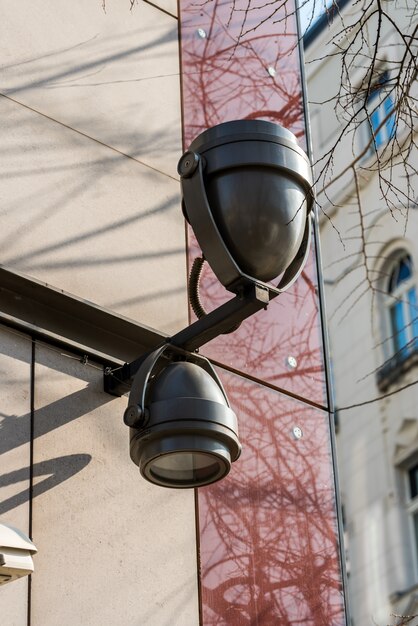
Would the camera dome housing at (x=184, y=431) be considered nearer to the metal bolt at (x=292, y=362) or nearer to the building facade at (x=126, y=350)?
the building facade at (x=126, y=350)

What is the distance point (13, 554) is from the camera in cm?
343

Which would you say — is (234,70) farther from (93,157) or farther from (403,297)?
(403,297)

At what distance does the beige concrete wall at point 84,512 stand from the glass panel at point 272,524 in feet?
0.64

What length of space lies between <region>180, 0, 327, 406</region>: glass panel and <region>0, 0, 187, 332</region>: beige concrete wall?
0.71 feet

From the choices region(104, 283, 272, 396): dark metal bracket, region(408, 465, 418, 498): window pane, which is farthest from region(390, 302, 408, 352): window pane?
region(104, 283, 272, 396): dark metal bracket

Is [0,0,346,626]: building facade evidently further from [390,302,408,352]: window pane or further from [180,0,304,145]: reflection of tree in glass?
[390,302,408,352]: window pane

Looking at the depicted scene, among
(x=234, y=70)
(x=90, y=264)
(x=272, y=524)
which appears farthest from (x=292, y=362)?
(x=234, y=70)

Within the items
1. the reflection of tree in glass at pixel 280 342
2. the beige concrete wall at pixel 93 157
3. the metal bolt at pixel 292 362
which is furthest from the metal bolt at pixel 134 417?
the metal bolt at pixel 292 362

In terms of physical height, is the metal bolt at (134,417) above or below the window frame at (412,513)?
below

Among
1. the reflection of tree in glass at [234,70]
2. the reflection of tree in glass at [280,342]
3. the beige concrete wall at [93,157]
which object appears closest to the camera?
the beige concrete wall at [93,157]

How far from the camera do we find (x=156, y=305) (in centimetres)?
496

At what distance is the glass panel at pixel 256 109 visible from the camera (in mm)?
5461

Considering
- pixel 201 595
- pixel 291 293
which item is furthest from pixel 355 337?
pixel 201 595

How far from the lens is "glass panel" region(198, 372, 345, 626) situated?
4.77 metres
